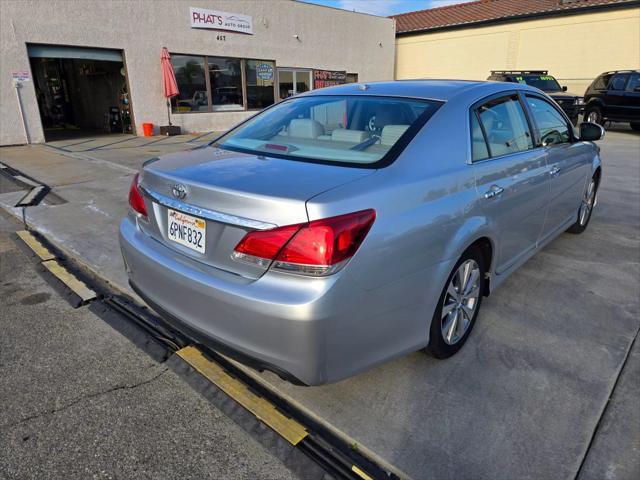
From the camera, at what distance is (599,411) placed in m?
2.31

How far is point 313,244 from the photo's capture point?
5.86 feet

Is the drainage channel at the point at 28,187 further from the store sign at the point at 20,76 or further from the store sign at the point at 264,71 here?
the store sign at the point at 264,71

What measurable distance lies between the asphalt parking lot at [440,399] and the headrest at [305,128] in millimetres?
1469

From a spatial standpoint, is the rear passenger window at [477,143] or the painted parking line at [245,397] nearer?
the painted parking line at [245,397]

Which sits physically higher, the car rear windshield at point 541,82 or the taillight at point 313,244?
the car rear windshield at point 541,82

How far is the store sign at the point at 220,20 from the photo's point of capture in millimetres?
14844

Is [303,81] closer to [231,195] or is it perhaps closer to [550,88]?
[550,88]

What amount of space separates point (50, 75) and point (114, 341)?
19.4 metres

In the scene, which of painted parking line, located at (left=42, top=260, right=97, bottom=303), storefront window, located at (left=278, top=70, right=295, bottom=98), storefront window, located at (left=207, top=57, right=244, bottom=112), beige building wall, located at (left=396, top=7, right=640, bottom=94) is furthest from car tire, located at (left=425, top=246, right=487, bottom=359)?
beige building wall, located at (left=396, top=7, right=640, bottom=94)

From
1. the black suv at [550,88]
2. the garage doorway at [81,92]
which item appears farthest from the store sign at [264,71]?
the black suv at [550,88]

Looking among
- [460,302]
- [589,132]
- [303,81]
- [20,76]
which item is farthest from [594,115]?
[20,76]

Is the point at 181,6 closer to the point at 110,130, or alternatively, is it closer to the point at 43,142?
the point at 110,130

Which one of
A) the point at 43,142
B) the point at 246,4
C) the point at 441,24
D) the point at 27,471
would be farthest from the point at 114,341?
the point at 441,24

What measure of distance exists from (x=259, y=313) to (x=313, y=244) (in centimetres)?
37
